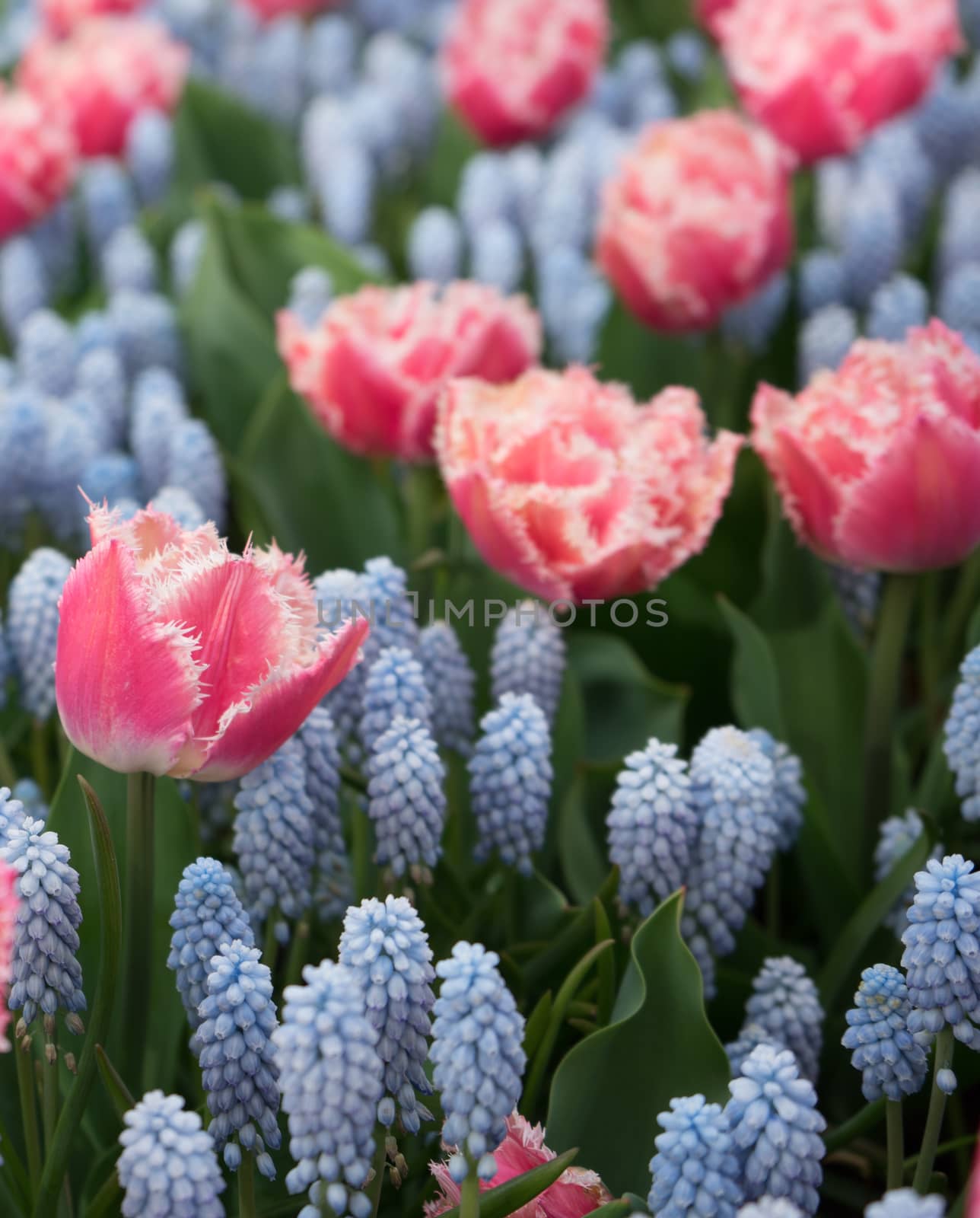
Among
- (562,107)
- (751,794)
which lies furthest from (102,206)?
(751,794)

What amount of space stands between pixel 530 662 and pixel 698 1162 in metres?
0.35

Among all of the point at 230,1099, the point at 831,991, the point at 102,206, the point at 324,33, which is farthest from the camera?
the point at 324,33

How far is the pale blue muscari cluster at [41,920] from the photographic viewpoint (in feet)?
1.98

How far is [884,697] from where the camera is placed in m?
0.96

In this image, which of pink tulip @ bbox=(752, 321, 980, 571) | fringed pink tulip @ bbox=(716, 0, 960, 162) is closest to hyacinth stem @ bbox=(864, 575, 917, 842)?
pink tulip @ bbox=(752, 321, 980, 571)

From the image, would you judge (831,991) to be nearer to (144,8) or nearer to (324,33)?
(324,33)

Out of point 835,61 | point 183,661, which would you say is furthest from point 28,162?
point 183,661

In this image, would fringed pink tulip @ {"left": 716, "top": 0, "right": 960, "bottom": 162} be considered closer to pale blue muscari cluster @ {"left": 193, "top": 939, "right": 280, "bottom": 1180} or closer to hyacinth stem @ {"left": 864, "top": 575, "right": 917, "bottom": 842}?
hyacinth stem @ {"left": 864, "top": 575, "right": 917, "bottom": 842}

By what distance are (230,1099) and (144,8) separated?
6.42ft

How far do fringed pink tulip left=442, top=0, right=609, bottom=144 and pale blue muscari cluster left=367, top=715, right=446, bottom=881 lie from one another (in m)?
1.09

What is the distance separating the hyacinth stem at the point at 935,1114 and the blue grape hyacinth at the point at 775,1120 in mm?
81

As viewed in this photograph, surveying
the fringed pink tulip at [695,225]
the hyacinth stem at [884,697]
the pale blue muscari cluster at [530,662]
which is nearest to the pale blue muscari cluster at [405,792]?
the pale blue muscari cluster at [530,662]

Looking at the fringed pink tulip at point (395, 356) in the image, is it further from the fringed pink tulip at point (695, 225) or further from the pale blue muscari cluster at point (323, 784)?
the pale blue muscari cluster at point (323, 784)

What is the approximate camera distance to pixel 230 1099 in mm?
597
